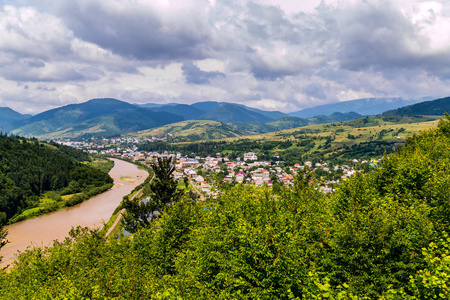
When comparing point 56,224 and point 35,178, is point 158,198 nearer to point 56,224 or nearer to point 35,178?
point 56,224

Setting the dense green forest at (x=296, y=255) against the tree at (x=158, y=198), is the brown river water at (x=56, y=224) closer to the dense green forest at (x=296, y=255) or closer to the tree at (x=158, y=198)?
the tree at (x=158, y=198)

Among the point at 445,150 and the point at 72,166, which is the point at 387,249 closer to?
the point at 445,150

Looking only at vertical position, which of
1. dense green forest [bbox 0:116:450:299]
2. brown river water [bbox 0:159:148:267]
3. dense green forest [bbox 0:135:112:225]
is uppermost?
dense green forest [bbox 0:116:450:299]

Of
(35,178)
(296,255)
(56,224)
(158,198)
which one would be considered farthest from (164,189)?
(35,178)

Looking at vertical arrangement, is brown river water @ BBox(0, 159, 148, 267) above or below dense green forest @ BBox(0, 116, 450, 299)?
below

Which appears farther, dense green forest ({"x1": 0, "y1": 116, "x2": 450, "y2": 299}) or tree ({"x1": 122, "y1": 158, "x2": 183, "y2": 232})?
tree ({"x1": 122, "y1": 158, "x2": 183, "y2": 232})

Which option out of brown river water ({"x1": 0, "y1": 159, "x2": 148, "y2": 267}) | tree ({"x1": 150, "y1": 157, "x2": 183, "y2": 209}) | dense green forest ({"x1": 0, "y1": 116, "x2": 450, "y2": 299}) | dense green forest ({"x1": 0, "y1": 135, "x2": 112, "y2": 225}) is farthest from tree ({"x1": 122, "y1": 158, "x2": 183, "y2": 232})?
dense green forest ({"x1": 0, "y1": 135, "x2": 112, "y2": 225})

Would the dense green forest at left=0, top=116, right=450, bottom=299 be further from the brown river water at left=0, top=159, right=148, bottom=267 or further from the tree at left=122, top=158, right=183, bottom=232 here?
the brown river water at left=0, top=159, right=148, bottom=267
